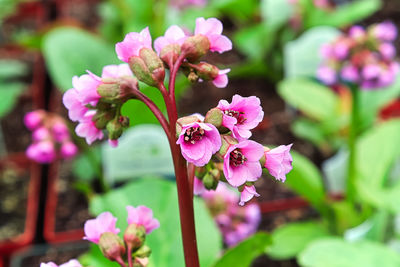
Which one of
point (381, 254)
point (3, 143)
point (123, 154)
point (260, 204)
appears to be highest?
point (3, 143)

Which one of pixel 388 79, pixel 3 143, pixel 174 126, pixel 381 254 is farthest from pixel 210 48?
pixel 3 143

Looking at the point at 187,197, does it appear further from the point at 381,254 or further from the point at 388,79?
the point at 388,79

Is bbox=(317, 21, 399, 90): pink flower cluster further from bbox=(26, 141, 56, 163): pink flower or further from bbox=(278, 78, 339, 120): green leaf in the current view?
bbox=(26, 141, 56, 163): pink flower

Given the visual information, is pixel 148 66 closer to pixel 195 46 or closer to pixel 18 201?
pixel 195 46

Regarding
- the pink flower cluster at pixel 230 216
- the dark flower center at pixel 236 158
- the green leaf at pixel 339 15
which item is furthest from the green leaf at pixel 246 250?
the green leaf at pixel 339 15

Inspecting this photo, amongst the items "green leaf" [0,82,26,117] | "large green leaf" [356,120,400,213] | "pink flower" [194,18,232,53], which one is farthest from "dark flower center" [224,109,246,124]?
"green leaf" [0,82,26,117]

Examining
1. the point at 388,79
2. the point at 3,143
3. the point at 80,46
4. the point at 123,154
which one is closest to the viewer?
the point at 388,79
